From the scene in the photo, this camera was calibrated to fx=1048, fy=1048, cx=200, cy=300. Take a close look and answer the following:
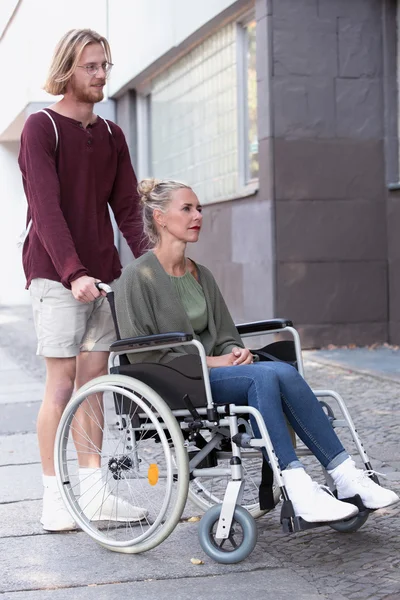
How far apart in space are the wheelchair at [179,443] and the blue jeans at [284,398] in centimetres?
8

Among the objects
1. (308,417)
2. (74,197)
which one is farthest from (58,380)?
(308,417)

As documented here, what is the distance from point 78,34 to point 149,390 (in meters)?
1.39

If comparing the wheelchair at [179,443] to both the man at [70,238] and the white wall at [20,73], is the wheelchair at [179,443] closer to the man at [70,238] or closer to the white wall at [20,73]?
the man at [70,238]

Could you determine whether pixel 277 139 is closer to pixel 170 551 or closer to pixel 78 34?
→ pixel 78 34

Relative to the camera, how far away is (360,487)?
3547 millimetres

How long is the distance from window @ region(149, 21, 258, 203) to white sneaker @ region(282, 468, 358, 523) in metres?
6.91

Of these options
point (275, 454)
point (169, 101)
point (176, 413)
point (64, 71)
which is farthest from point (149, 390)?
point (169, 101)

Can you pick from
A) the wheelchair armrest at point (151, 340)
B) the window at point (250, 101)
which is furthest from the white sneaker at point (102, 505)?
the window at point (250, 101)

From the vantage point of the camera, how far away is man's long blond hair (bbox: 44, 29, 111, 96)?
12.9 ft

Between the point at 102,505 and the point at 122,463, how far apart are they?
0.31m

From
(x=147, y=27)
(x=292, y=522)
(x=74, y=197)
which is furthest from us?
(x=147, y=27)

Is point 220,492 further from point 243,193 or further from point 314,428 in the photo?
point 243,193

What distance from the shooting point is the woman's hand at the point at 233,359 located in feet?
12.3

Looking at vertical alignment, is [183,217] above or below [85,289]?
above
